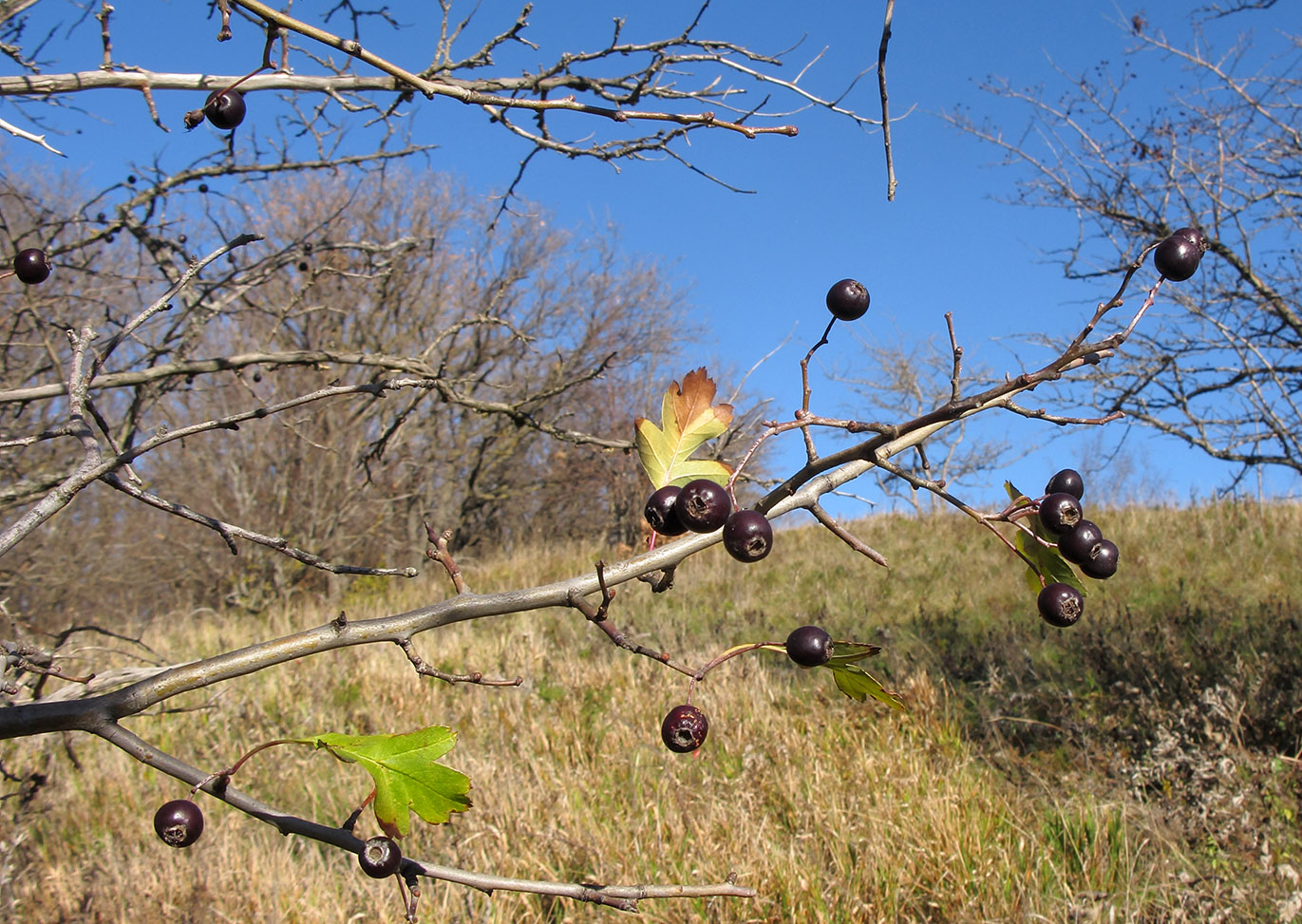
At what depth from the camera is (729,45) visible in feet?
8.18

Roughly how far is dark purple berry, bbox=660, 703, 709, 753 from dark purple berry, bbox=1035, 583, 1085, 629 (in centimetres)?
36

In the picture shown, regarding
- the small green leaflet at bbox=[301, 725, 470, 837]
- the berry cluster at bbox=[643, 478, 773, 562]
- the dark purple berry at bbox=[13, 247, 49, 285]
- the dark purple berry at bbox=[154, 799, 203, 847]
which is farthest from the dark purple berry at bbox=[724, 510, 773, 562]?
the dark purple berry at bbox=[13, 247, 49, 285]

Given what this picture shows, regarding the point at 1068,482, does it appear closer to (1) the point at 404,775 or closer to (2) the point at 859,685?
(2) the point at 859,685

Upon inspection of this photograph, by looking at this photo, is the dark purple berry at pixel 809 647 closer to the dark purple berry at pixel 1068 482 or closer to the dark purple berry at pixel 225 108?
the dark purple berry at pixel 1068 482

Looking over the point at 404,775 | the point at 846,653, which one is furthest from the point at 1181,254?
the point at 404,775

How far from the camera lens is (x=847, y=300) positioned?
85 cm

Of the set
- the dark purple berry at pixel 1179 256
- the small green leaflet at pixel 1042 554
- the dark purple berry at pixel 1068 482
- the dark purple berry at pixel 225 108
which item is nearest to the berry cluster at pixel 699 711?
the small green leaflet at pixel 1042 554

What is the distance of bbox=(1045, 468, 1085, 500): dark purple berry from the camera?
92 centimetres

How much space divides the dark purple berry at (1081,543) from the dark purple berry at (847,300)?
293mm

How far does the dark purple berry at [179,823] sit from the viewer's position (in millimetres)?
958

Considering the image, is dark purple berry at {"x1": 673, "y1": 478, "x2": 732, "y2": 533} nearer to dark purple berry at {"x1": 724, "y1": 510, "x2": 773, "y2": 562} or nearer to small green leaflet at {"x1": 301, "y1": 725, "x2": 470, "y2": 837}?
dark purple berry at {"x1": 724, "y1": 510, "x2": 773, "y2": 562}

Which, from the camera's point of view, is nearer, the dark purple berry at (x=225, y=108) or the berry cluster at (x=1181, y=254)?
the berry cluster at (x=1181, y=254)

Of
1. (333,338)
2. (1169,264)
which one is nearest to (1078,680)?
(1169,264)

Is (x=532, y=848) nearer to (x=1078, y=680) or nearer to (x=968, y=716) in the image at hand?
(x=968, y=716)
